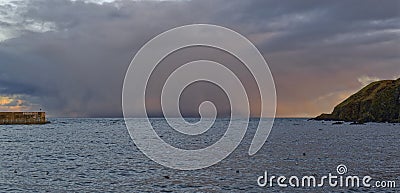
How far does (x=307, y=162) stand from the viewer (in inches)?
2468

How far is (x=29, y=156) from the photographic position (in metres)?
73.1

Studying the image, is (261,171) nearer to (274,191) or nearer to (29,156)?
(274,191)

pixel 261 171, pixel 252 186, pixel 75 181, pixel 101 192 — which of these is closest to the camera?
pixel 101 192

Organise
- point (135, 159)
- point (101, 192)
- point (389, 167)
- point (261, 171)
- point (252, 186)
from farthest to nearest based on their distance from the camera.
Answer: point (135, 159) < point (389, 167) < point (261, 171) < point (252, 186) < point (101, 192)

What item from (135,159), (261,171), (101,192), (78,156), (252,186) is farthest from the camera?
(78,156)

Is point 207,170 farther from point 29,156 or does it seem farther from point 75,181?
point 29,156

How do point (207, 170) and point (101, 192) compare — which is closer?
point (101, 192)

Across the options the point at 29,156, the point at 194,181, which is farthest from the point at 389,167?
the point at 29,156

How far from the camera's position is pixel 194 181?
4666 centimetres

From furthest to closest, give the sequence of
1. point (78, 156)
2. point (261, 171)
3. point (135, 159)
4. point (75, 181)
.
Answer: point (78, 156) → point (135, 159) → point (261, 171) → point (75, 181)

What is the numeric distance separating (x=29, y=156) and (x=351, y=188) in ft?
170

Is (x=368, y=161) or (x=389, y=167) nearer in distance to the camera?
(x=389, y=167)

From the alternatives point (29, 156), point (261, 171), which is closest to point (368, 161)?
point (261, 171)

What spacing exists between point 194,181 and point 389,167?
26.7m
